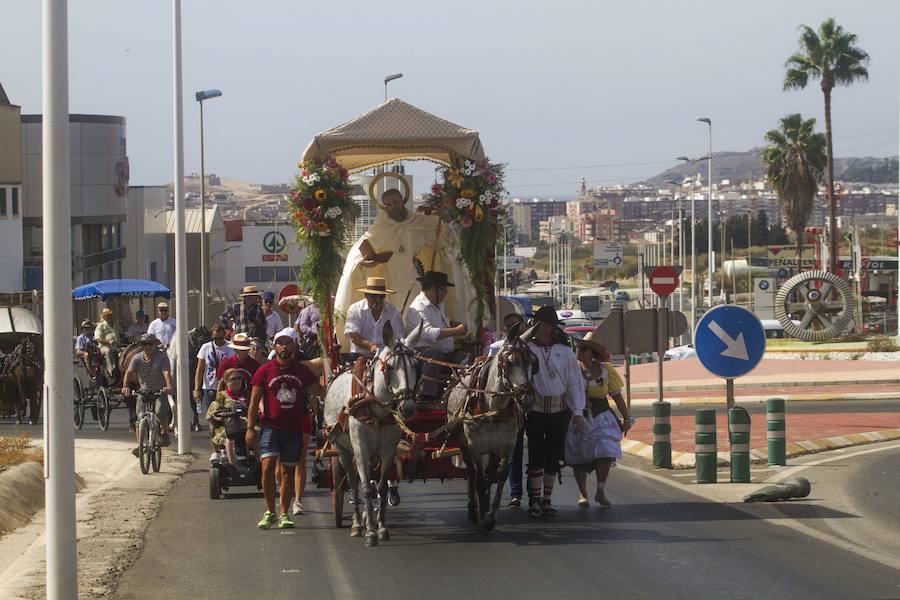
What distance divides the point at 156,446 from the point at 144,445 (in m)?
0.16

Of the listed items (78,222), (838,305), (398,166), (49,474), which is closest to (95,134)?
(78,222)

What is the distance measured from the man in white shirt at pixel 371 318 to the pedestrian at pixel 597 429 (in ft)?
7.26

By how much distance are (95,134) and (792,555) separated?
6415 centimetres

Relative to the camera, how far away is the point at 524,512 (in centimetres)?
1568

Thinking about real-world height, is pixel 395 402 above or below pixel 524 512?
above

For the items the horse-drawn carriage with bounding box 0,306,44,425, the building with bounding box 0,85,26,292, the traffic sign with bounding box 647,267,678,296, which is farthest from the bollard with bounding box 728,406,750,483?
the building with bounding box 0,85,26,292

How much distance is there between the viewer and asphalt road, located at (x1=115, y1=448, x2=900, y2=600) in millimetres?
11156

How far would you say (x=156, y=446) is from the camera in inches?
788

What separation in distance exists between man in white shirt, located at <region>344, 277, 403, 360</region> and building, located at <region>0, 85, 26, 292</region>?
1760 inches

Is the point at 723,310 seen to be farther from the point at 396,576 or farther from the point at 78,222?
the point at 78,222

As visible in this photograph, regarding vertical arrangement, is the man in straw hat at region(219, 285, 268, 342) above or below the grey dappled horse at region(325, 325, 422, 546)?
above

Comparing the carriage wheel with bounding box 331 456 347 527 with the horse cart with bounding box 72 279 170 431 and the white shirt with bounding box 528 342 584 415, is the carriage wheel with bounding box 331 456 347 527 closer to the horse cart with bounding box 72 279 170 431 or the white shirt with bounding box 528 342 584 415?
the white shirt with bounding box 528 342 584 415

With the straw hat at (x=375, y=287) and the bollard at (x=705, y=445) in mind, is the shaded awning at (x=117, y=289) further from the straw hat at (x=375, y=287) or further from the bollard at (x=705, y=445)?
the straw hat at (x=375, y=287)

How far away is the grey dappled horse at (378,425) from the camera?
43.3ft
